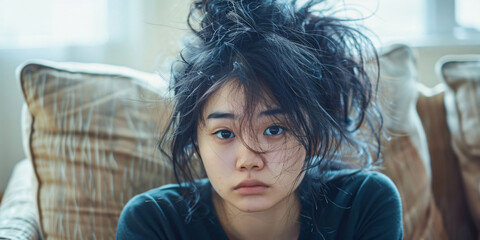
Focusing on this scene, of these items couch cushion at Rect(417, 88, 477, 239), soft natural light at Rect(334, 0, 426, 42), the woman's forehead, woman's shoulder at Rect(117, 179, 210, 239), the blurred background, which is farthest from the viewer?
soft natural light at Rect(334, 0, 426, 42)

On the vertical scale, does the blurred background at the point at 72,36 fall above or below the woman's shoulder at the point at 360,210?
above

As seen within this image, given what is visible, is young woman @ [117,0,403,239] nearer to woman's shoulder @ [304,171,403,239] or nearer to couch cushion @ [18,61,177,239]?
woman's shoulder @ [304,171,403,239]

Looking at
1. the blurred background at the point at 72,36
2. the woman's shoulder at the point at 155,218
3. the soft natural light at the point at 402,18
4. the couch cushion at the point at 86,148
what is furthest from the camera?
the soft natural light at the point at 402,18

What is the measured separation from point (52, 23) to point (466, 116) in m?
1.45

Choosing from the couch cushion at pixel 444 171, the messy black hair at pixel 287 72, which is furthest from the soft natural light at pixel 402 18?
the messy black hair at pixel 287 72

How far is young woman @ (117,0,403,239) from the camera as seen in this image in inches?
34.5

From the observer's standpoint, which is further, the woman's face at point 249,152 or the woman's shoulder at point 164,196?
the woman's shoulder at point 164,196

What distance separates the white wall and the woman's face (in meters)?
1.06

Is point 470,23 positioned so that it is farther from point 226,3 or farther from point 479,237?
point 226,3

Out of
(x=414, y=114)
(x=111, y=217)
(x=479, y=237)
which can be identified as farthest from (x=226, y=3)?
(x=479, y=237)

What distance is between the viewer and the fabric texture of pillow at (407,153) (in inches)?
50.6

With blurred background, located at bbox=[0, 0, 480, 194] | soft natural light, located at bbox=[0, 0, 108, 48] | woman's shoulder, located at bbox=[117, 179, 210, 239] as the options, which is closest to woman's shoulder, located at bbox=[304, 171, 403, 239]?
woman's shoulder, located at bbox=[117, 179, 210, 239]

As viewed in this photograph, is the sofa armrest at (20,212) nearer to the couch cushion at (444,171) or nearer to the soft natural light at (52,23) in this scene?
the soft natural light at (52,23)

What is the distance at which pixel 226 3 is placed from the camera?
96 cm
